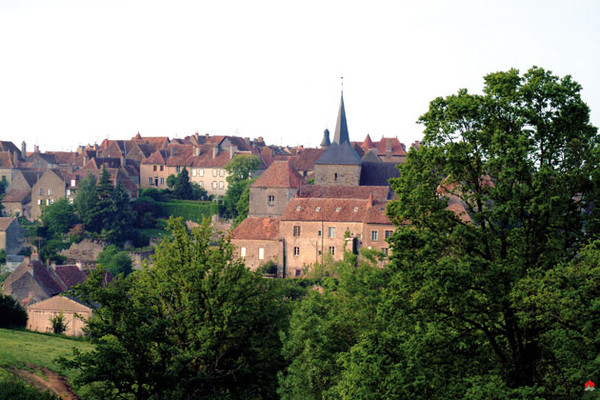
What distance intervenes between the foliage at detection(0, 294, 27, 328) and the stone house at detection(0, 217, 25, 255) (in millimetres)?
41237

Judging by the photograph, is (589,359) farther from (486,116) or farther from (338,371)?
(338,371)

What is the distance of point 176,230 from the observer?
85.1 ft

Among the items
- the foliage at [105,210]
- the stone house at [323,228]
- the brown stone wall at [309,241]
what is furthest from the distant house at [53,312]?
the foliage at [105,210]

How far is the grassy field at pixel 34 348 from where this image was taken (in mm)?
26594

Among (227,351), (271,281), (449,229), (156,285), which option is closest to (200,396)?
(227,351)

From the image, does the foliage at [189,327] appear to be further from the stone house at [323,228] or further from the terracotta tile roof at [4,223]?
the terracotta tile roof at [4,223]

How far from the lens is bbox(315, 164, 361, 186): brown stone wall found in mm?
68375

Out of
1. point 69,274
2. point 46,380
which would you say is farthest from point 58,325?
point 69,274

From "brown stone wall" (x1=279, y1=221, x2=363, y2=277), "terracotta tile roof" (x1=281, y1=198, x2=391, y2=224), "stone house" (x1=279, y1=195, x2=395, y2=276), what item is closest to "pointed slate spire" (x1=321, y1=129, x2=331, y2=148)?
"terracotta tile roof" (x1=281, y1=198, x2=391, y2=224)

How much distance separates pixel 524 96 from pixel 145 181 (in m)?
87.7

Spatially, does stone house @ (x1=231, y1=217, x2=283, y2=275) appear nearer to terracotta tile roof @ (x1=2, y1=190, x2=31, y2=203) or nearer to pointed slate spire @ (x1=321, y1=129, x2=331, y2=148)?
terracotta tile roof @ (x1=2, y1=190, x2=31, y2=203)

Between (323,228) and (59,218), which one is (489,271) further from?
(59,218)

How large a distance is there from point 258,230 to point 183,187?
3390cm

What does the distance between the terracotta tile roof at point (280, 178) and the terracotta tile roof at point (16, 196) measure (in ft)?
120
